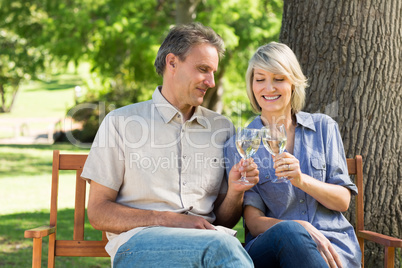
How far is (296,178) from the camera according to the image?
2.95m

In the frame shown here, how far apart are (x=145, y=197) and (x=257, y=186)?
0.74 metres

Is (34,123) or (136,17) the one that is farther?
(34,123)

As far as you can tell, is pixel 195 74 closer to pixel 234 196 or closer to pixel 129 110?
pixel 129 110

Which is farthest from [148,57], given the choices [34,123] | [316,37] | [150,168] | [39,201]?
[34,123]

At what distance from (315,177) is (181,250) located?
106 centimetres

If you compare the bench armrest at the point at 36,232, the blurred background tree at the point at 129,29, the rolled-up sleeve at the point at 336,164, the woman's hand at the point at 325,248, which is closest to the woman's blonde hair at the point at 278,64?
the rolled-up sleeve at the point at 336,164

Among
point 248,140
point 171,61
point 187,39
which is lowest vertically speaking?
point 248,140

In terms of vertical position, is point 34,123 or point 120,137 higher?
point 120,137

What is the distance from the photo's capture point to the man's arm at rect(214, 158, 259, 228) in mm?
2951

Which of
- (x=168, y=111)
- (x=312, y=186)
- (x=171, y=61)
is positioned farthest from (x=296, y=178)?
(x=171, y=61)

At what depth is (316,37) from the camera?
13.6 feet

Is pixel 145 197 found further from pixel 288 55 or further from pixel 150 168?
pixel 288 55

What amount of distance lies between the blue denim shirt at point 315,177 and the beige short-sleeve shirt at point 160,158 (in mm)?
167

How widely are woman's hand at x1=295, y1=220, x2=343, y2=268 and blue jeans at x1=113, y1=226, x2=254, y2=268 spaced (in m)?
0.51
